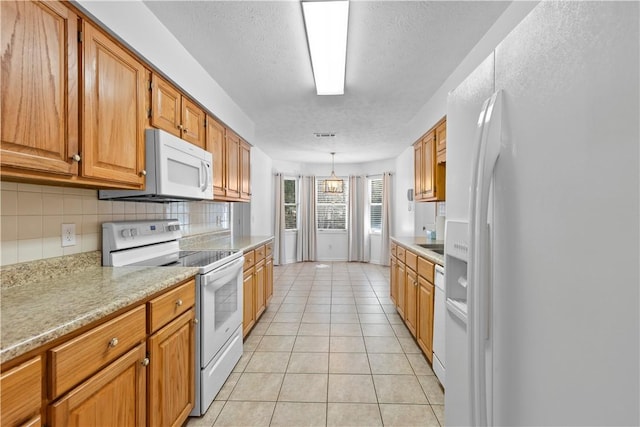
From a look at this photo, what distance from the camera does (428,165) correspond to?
3.12 meters

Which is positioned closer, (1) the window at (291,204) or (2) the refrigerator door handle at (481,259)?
(2) the refrigerator door handle at (481,259)

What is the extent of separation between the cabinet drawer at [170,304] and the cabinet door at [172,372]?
0.04 meters

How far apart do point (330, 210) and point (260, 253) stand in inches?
171

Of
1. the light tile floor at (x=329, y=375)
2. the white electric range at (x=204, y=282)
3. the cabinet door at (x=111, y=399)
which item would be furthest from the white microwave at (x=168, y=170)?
the light tile floor at (x=329, y=375)

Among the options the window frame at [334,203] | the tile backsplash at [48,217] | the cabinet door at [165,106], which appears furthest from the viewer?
the window frame at [334,203]

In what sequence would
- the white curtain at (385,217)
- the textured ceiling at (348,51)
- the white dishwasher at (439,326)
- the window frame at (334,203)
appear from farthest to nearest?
the window frame at (334,203) → the white curtain at (385,217) → the white dishwasher at (439,326) → the textured ceiling at (348,51)

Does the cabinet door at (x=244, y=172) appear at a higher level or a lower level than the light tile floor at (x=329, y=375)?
higher

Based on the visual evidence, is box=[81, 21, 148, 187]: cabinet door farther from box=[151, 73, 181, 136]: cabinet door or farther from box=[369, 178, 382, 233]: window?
box=[369, 178, 382, 233]: window

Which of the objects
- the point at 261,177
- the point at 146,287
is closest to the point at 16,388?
the point at 146,287

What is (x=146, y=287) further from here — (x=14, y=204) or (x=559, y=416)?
(x=559, y=416)

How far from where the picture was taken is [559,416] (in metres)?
0.53

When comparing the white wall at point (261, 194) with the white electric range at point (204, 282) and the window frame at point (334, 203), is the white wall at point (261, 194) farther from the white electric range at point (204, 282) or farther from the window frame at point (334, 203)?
the white electric range at point (204, 282)

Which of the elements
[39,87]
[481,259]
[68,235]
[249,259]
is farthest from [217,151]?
[481,259]

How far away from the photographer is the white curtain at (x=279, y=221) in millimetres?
6801
